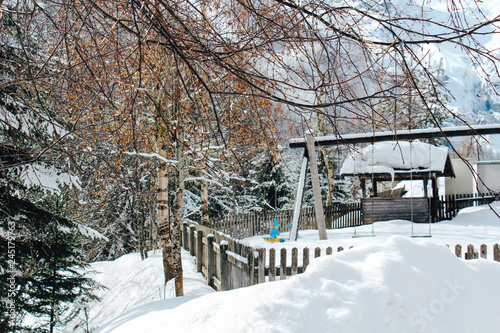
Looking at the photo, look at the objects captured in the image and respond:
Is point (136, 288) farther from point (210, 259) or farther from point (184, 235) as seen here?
point (184, 235)

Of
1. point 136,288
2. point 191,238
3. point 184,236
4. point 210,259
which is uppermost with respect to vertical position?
point 210,259

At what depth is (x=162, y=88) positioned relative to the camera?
3076 millimetres

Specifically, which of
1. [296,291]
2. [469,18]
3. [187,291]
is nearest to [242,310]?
[296,291]

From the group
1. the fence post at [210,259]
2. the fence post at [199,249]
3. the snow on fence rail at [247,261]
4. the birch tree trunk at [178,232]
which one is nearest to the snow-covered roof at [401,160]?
the snow on fence rail at [247,261]

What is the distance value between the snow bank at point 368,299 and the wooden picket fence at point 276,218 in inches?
492

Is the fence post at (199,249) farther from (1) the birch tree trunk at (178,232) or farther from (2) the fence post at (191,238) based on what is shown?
(2) the fence post at (191,238)

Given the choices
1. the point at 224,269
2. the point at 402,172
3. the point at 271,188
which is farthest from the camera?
the point at 271,188

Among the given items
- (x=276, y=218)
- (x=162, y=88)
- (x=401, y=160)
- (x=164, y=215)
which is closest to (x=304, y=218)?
(x=276, y=218)

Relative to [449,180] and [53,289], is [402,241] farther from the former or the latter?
[449,180]

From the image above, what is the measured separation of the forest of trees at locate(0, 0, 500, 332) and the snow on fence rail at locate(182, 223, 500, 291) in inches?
37.2

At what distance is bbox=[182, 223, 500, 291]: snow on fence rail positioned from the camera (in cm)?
627

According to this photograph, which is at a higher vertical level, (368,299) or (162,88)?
(162,88)

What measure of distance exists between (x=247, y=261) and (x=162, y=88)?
4.08 m

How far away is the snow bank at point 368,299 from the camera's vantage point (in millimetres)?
2592
